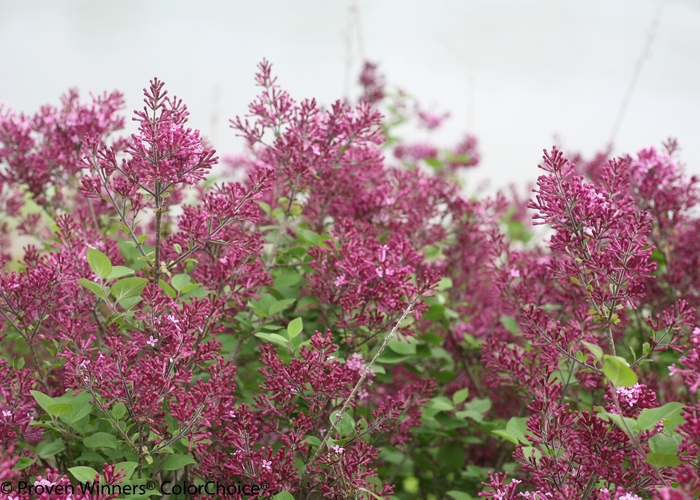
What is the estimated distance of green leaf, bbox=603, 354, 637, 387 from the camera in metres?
0.63

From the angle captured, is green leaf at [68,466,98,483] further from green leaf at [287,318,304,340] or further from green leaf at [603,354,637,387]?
green leaf at [603,354,637,387]

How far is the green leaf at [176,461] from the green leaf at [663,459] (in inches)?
23.5

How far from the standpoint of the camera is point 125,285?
0.85 m

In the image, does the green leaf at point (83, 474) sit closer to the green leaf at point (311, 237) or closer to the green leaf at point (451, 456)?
the green leaf at point (311, 237)

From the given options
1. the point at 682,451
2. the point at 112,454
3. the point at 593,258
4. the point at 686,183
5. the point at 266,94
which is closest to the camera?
the point at 682,451

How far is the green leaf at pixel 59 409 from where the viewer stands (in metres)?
0.83

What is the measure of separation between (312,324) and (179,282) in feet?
1.08

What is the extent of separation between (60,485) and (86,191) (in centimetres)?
40

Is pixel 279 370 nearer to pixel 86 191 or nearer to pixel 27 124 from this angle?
pixel 86 191

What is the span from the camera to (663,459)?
2.07 feet

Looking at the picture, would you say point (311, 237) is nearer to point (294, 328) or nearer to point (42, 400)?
point (294, 328)

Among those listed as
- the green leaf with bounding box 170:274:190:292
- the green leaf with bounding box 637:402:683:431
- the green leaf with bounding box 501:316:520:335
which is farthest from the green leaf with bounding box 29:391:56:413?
the green leaf with bounding box 501:316:520:335

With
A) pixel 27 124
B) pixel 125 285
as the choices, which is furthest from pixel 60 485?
pixel 27 124

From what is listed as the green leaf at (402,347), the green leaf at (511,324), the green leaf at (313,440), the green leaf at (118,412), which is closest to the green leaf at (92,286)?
the green leaf at (118,412)
